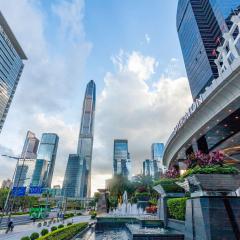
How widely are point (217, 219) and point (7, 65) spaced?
127 meters

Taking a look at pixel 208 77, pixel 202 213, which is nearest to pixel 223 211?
pixel 202 213

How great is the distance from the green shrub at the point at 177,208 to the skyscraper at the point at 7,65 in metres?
114

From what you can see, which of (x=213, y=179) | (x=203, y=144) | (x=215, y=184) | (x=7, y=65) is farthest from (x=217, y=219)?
(x=7, y=65)

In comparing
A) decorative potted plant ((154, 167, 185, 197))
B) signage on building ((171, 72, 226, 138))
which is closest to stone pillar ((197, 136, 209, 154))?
signage on building ((171, 72, 226, 138))

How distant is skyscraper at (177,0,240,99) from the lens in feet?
241

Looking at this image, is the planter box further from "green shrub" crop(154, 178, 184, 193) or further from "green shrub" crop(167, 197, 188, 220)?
"green shrub" crop(154, 178, 184, 193)

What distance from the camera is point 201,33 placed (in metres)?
83.7

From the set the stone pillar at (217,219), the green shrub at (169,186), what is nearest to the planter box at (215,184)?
the stone pillar at (217,219)

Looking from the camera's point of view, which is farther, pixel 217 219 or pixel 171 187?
pixel 171 187

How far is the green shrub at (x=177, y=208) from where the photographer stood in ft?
42.8

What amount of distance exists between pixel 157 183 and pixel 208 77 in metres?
64.4

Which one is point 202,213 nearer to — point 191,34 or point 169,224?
point 169,224

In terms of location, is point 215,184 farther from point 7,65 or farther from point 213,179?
point 7,65

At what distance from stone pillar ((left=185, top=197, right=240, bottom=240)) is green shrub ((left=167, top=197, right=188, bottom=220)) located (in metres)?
3.13
